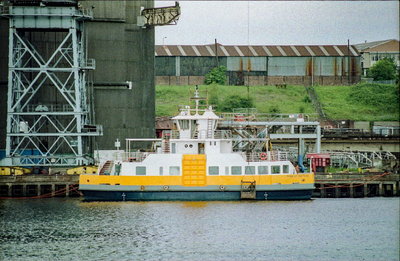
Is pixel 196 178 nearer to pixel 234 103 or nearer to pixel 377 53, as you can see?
pixel 234 103

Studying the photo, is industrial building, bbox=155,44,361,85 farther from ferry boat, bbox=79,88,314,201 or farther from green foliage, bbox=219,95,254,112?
ferry boat, bbox=79,88,314,201

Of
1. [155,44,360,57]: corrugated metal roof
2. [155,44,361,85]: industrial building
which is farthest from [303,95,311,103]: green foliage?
[155,44,360,57]: corrugated metal roof

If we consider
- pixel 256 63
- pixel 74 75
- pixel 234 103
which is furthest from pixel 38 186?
pixel 256 63

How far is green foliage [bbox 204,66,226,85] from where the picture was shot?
115375 millimetres

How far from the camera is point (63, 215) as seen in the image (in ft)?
192

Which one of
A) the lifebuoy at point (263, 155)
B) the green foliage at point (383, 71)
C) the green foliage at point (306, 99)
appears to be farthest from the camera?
the green foliage at point (383, 71)

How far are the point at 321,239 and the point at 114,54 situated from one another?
1253 inches

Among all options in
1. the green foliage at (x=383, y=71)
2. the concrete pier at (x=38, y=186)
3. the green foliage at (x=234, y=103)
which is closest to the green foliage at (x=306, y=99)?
the green foliage at (x=234, y=103)

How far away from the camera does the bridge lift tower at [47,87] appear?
237 feet

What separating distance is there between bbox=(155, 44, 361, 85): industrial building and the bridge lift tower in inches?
1627

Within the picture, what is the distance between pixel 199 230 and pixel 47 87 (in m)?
27.7

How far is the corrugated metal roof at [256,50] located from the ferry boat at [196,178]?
5358 cm

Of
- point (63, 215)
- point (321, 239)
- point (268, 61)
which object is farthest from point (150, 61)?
point (268, 61)

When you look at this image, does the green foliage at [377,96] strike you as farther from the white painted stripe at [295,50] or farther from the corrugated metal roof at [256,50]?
the white painted stripe at [295,50]
